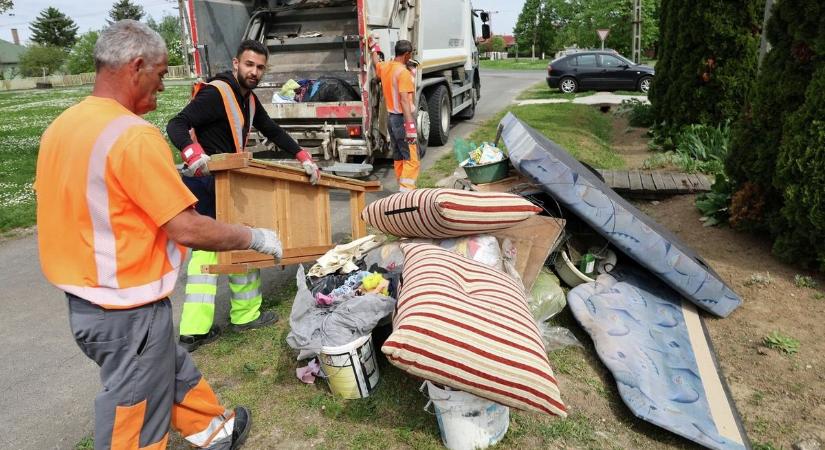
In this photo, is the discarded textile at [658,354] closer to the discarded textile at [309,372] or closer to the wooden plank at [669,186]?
the discarded textile at [309,372]

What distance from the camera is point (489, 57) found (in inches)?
2557

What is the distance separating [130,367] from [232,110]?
1912 mm

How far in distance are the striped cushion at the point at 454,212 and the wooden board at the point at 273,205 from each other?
504 millimetres

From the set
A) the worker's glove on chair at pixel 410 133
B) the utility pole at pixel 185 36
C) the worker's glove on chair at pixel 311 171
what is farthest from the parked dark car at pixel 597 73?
the worker's glove on chair at pixel 311 171

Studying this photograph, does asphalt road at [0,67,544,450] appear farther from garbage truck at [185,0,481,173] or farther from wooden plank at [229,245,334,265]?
garbage truck at [185,0,481,173]

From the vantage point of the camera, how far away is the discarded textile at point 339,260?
11.4ft

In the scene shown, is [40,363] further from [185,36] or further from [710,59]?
[710,59]

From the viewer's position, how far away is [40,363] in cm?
338

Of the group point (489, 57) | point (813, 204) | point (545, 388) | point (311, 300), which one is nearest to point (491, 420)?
point (545, 388)

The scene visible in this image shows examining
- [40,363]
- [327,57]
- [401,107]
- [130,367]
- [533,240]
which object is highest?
[327,57]

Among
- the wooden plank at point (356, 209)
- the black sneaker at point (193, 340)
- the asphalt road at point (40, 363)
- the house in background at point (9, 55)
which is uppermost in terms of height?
the house in background at point (9, 55)

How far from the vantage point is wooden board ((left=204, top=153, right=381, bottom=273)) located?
2.98 metres

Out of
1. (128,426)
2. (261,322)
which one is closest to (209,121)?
(261,322)

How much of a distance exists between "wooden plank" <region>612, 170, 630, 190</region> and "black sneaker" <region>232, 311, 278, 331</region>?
3884 millimetres
